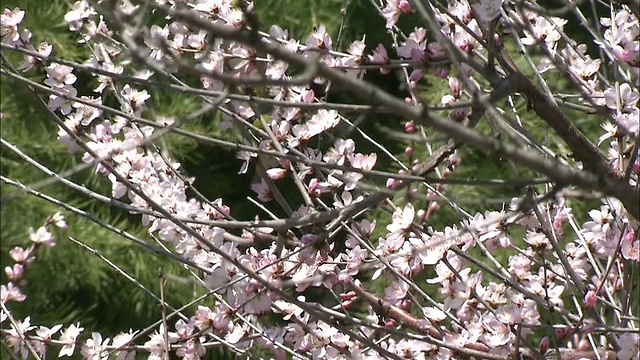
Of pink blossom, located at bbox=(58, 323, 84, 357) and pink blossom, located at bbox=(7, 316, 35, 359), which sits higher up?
pink blossom, located at bbox=(58, 323, 84, 357)

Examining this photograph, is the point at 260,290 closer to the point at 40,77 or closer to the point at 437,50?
the point at 437,50

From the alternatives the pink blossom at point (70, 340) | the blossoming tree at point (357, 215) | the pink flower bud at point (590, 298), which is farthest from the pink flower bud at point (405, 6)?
the pink blossom at point (70, 340)

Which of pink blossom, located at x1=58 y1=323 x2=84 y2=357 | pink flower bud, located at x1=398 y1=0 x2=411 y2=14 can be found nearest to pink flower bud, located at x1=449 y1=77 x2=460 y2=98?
pink flower bud, located at x1=398 y1=0 x2=411 y2=14

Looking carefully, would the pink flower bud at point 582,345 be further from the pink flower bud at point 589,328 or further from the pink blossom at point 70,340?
the pink blossom at point 70,340

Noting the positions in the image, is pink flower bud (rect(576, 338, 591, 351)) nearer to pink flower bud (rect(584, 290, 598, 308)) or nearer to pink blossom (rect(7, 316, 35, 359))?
pink flower bud (rect(584, 290, 598, 308))

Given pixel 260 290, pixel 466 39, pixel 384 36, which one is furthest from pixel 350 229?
pixel 384 36

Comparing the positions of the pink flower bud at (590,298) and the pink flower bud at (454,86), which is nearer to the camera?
the pink flower bud at (590,298)

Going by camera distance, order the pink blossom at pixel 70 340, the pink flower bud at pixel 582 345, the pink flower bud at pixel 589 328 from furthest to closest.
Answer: the pink blossom at pixel 70 340
the pink flower bud at pixel 582 345
the pink flower bud at pixel 589 328

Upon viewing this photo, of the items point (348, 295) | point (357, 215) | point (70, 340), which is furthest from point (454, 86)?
point (70, 340)

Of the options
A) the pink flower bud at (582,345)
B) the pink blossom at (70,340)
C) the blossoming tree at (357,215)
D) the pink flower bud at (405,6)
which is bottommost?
the pink blossom at (70,340)

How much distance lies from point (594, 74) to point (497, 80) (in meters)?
0.55

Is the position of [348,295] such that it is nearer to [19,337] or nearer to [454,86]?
[454,86]

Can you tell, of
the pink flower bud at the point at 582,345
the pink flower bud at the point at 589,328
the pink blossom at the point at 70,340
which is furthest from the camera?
the pink blossom at the point at 70,340

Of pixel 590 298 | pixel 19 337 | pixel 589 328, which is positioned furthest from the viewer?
pixel 19 337
